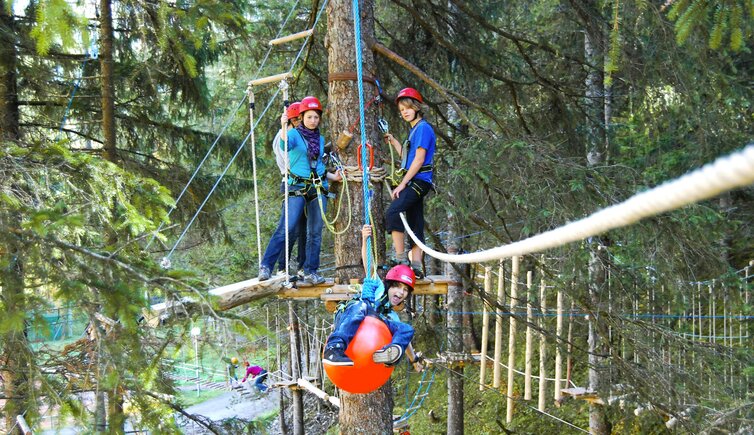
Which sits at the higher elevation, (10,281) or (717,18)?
(717,18)

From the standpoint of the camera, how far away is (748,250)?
12125 millimetres

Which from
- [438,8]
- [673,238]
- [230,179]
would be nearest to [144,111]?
[230,179]

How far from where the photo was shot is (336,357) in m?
4.15

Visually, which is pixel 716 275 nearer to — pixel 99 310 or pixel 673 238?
pixel 673 238

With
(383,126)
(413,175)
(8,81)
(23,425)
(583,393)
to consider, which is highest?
(8,81)

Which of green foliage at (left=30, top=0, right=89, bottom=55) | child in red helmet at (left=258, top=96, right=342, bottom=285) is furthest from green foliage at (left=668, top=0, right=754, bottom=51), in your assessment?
green foliage at (left=30, top=0, right=89, bottom=55)

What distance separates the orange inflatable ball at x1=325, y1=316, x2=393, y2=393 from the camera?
419cm

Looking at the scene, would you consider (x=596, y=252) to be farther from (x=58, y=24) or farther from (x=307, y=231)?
(x=58, y=24)

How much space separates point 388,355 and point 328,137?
4.49 meters

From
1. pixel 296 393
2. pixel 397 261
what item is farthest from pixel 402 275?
pixel 296 393

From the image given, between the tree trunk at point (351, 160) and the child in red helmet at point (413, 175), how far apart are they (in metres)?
0.20

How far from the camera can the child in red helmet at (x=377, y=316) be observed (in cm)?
416

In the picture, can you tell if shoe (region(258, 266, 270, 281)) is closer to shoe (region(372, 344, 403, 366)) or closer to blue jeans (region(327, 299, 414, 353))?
blue jeans (region(327, 299, 414, 353))

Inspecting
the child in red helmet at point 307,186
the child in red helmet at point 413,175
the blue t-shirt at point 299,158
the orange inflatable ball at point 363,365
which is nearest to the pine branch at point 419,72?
the child in red helmet at point 413,175
